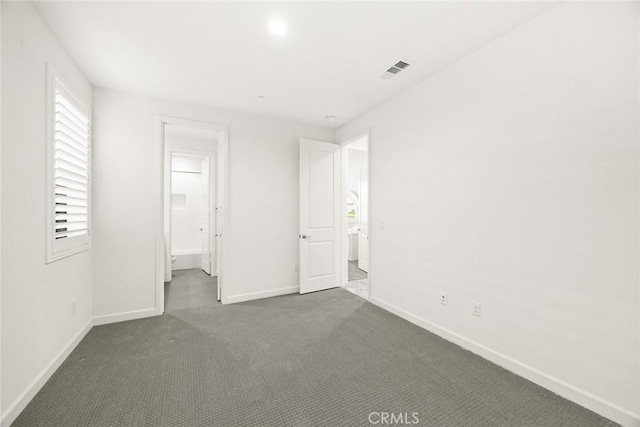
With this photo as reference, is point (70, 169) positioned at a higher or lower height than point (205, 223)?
higher

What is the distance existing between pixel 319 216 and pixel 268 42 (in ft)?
Result: 7.94

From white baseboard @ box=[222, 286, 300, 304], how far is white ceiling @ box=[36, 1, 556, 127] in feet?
8.34

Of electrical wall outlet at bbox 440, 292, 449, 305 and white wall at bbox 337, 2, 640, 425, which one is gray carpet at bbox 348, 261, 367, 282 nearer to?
white wall at bbox 337, 2, 640, 425


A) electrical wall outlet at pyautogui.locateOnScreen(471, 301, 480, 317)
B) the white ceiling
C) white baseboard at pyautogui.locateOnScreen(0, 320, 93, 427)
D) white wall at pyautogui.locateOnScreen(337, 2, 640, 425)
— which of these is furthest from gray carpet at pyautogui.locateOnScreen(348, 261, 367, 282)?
white baseboard at pyautogui.locateOnScreen(0, 320, 93, 427)

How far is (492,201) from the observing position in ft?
7.11

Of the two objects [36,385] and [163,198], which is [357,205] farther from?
[36,385]

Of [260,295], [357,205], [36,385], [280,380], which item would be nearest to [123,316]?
[36,385]

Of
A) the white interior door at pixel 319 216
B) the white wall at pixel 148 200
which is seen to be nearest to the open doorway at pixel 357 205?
the white interior door at pixel 319 216

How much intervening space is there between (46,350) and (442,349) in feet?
10.1

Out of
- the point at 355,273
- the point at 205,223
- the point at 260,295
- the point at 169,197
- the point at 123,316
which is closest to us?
the point at 123,316

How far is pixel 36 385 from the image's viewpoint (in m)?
1.77

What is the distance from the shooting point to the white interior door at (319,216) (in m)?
3.89

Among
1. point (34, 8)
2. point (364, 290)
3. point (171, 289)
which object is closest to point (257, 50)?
point (34, 8)

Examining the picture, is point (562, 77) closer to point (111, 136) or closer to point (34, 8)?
point (34, 8)
